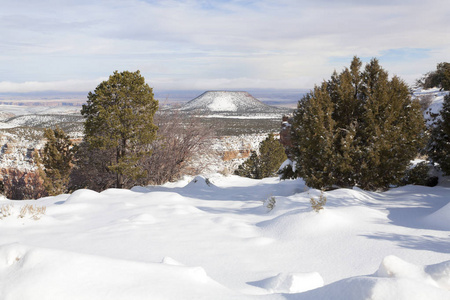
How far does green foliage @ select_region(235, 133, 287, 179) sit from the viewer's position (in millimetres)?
28641

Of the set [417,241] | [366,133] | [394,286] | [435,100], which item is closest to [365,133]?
[366,133]

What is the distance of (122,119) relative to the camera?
16.5 metres

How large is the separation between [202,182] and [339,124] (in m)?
7.01

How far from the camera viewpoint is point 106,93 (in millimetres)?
16984

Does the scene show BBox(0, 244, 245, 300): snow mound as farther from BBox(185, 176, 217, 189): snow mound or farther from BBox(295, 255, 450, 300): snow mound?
BBox(185, 176, 217, 189): snow mound

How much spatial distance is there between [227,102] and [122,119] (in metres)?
105

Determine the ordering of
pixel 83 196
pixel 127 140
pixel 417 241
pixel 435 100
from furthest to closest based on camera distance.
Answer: pixel 435 100
pixel 127 140
pixel 83 196
pixel 417 241

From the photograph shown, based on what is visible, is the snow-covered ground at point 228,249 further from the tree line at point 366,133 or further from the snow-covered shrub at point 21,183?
the snow-covered shrub at point 21,183

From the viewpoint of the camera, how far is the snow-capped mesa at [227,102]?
110m

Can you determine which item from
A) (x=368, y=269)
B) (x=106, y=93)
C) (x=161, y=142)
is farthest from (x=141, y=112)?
(x=368, y=269)

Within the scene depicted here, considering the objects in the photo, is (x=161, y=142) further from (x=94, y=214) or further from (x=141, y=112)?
(x=94, y=214)

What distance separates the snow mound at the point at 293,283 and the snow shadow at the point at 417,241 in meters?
2.60

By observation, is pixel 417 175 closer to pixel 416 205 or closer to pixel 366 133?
pixel 366 133

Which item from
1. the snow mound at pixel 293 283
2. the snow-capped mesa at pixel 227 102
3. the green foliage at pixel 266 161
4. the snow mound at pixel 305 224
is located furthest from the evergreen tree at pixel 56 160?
the snow-capped mesa at pixel 227 102
